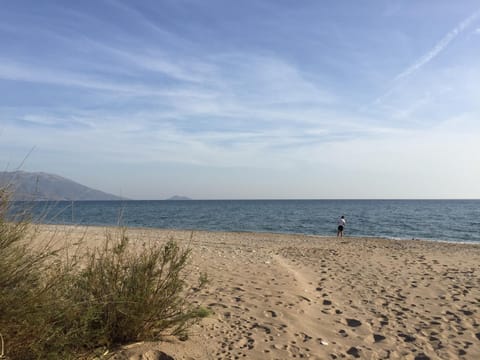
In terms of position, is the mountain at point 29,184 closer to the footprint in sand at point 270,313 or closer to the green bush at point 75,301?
the green bush at point 75,301

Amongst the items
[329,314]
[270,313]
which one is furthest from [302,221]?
[270,313]

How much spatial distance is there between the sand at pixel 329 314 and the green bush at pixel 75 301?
0.97 ft

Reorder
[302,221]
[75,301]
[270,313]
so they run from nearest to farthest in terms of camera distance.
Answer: [75,301], [270,313], [302,221]

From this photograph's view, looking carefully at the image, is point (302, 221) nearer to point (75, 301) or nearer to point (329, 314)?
point (329, 314)

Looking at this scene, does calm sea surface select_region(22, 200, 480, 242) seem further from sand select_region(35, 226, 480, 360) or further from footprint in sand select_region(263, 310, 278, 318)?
footprint in sand select_region(263, 310, 278, 318)

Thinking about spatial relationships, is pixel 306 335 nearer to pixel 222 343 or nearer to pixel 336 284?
pixel 222 343

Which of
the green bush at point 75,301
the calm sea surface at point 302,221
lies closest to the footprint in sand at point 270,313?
the green bush at point 75,301

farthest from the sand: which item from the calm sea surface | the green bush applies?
the calm sea surface

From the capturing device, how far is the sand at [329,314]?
4910 mm

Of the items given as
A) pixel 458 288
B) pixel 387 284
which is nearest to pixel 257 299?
pixel 387 284

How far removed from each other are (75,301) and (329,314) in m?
4.25

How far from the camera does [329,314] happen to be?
6.58 metres

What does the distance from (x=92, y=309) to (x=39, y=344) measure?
527 millimetres

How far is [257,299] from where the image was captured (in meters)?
7.02
